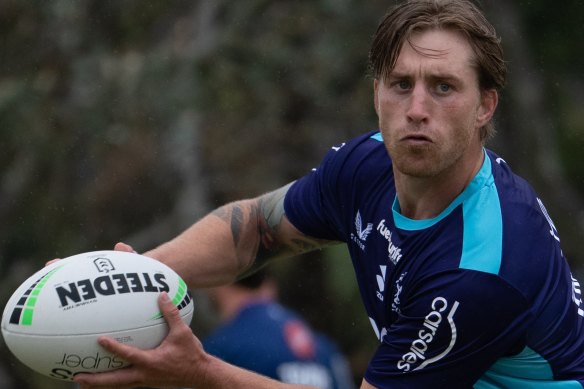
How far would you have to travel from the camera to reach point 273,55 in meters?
9.91

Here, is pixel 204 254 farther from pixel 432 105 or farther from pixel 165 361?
pixel 432 105

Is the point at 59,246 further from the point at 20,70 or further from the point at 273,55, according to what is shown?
the point at 273,55

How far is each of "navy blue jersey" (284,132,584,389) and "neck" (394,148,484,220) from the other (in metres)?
0.04

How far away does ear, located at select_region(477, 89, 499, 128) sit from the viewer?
401 centimetres

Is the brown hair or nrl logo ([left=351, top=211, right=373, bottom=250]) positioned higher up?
the brown hair

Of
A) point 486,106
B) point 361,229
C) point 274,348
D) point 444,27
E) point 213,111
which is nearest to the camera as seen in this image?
point 444,27

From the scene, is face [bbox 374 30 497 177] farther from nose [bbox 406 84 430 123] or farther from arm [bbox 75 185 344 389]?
arm [bbox 75 185 344 389]

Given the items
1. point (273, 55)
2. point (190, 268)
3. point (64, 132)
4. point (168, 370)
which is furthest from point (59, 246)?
point (168, 370)

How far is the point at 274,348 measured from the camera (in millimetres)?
6277

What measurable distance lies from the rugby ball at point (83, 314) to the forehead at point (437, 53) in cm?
117

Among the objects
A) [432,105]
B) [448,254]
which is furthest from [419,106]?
[448,254]

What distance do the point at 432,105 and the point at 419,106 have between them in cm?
5

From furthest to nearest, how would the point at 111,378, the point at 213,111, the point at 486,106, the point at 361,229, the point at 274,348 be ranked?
the point at 213,111, the point at 274,348, the point at 361,229, the point at 486,106, the point at 111,378

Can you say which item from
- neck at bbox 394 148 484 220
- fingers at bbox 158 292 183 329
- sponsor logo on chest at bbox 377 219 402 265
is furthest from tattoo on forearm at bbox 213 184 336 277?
fingers at bbox 158 292 183 329
